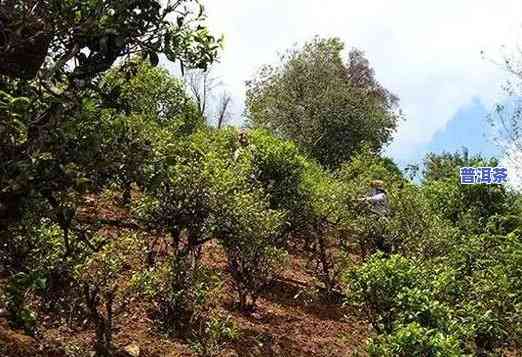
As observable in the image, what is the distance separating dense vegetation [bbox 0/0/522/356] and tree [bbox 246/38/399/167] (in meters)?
10.1

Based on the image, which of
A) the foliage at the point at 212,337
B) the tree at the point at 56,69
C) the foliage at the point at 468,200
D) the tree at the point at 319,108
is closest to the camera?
the tree at the point at 56,69

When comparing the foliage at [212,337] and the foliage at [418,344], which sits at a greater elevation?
the foliage at [418,344]

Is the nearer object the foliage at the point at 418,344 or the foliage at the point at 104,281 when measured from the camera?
the foliage at the point at 418,344

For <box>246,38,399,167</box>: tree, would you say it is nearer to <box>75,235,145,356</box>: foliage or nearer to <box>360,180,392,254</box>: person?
<box>360,180,392,254</box>: person

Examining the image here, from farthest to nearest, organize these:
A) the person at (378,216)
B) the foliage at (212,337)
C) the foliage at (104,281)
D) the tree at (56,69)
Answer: the person at (378,216) → the foliage at (212,337) → the foliage at (104,281) → the tree at (56,69)

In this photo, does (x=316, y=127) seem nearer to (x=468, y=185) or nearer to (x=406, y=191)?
(x=468, y=185)

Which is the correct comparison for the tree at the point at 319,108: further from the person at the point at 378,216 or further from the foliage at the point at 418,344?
the foliage at the point at 418,344

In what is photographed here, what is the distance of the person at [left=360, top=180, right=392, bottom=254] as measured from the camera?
15977 millimetres

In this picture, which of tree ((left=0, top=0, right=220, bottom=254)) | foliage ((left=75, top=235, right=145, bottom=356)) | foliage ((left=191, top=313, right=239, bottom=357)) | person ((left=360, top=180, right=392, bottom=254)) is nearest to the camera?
tree ((left=0, top=0, right=220, bottom=254))

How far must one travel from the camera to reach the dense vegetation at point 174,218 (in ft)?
15.5

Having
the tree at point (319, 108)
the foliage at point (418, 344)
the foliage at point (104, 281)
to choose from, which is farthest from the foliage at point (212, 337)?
the tree at point (319, 108)

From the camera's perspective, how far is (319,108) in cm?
3619

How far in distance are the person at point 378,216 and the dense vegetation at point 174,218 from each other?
11cm

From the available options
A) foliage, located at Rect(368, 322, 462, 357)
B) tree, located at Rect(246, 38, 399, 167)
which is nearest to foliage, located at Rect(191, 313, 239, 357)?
foliage, located at Rect(368, 322, 462, 357)
